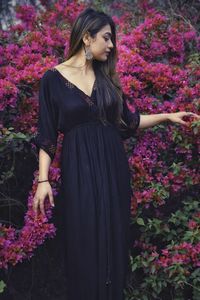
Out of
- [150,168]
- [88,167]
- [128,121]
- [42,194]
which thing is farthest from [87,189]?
[150,168]

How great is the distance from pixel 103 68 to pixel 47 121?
1.40 ft

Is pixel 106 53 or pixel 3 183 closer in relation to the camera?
pixel 106 53

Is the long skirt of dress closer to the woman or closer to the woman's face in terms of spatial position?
the woman

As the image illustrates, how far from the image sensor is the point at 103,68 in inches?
107

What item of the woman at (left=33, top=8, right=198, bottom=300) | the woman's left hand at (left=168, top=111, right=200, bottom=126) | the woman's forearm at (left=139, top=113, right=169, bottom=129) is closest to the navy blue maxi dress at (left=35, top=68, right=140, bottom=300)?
the woman at (left=33, top=8, right=198, bottom=300)

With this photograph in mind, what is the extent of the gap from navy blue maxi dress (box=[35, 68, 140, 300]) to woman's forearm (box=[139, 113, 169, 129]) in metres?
0.34

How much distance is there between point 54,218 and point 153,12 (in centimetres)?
205

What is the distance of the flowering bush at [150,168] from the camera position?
9.37 feet

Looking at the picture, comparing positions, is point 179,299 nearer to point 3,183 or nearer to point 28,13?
point 3,183

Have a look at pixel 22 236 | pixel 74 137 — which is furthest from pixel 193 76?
pixel 22 236

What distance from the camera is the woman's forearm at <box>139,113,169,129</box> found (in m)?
2.92

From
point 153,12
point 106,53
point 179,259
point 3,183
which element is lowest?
point 179,259

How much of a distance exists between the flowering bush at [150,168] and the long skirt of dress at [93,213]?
0.20 metres

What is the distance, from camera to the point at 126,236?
2645 mm
